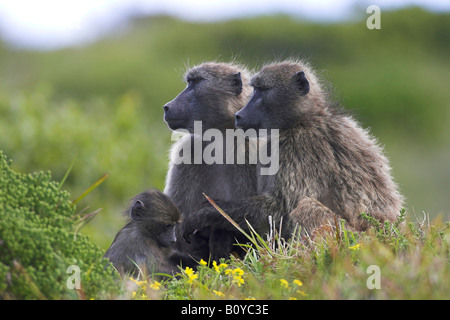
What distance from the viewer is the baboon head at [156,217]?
15.5 ft

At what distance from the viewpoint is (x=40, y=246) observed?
10.7 feet

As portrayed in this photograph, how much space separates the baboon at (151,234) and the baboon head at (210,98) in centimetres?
59

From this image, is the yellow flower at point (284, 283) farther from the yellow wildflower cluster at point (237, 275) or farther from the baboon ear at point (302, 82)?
the baboon ear at point (302, 82)

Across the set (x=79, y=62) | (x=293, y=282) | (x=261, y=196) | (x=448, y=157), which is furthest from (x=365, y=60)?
(x=293, y=282)

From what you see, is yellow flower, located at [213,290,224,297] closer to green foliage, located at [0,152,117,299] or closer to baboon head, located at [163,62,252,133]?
green foliage, located at [0,152,117,299]

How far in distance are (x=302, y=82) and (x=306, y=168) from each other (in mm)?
663

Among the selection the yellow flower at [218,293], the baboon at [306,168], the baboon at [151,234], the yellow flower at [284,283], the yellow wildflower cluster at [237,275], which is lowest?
the yellow flower at [218,293]

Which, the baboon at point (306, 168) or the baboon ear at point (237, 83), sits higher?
the baboon ear at point (237, 83)
